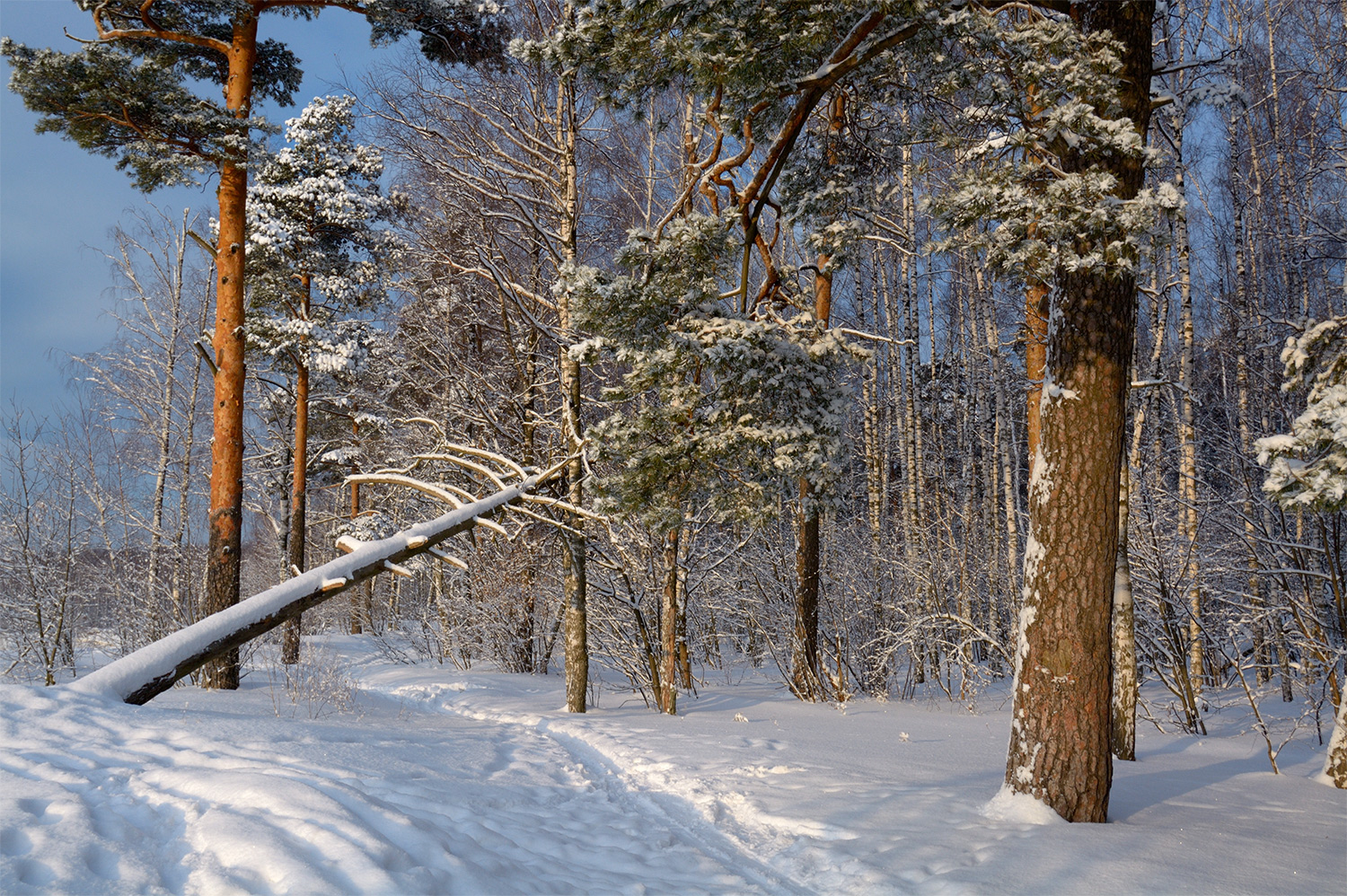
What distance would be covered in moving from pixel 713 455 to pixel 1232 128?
44.4 ft

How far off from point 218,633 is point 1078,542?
227 inches

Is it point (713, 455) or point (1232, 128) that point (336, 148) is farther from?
point (1232, 128)

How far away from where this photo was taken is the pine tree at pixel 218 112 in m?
8.33

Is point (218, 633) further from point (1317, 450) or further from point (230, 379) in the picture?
point (1317, 450)

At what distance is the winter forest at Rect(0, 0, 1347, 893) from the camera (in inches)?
151

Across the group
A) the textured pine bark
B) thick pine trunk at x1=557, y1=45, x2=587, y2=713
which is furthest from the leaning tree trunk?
the textured pine bark

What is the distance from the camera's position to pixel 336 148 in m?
16.3

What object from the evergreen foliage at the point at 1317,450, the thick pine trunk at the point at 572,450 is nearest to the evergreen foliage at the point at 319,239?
the thick pine trunk at the point at 572,450

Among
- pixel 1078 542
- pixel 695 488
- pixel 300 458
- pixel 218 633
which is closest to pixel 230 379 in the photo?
pixel 218 633

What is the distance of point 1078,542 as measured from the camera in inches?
172

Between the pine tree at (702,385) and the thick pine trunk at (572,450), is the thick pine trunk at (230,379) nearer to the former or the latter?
the thick pine trunk at (572,450)

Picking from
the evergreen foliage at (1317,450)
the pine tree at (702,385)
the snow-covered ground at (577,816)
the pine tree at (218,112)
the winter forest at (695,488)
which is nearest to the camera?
the snow-covered ground at (577,816)

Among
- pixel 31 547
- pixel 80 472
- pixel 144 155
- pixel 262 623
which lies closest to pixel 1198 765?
pixel 262 623

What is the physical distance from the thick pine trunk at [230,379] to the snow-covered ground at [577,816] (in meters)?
2.63
